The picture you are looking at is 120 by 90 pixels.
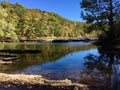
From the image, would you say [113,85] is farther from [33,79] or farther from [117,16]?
[117,16]

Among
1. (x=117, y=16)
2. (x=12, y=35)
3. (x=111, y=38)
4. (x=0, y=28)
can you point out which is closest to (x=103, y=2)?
(x=117, y=16)

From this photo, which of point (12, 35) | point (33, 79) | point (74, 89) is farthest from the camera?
point (12, 35)

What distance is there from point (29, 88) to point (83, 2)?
2418 inches

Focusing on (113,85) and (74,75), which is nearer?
(113,85)

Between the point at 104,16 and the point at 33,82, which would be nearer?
the point at 33,82

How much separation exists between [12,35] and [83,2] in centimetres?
4166

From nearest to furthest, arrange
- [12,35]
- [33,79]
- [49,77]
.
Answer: [33,79]
[49,77]
[12,35]

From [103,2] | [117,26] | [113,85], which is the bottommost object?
[113,85]

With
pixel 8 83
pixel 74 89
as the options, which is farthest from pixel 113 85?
pixel 8 83

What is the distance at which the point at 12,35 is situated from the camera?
367 ft

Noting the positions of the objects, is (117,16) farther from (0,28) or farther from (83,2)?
(0,28)

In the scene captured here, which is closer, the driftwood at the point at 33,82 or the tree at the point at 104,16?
the driftwood at the point at 33,82

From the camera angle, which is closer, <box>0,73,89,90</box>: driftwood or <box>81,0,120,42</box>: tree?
<box>0,73,89,90</box>: driftwood

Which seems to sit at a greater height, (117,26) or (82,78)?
(117,26)
